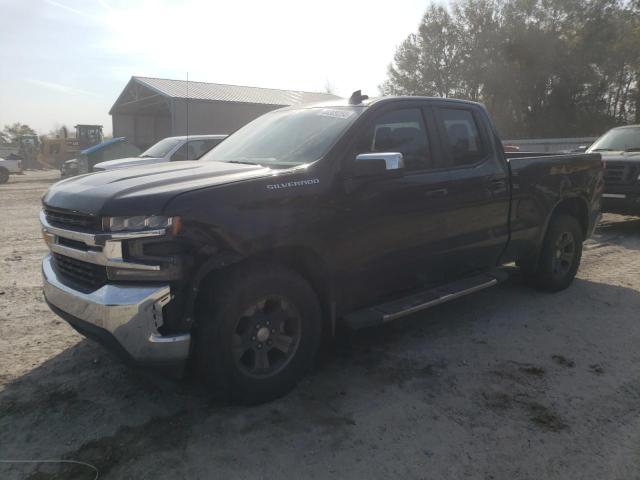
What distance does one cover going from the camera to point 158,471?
2598 millimetres

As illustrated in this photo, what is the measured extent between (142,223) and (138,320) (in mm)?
525

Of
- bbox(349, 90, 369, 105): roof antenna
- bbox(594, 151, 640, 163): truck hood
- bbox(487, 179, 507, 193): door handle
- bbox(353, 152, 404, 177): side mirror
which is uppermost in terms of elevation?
bbox(349, 90, 369, 105): roof antenna

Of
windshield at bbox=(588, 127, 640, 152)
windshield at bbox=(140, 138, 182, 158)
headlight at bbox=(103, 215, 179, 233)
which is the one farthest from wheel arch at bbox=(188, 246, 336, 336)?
windshield at bbox=(140, 138, 182, 158)

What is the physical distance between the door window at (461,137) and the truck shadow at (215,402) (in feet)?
5.01

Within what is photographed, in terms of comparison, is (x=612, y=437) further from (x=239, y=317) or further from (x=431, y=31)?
(x=431, y=31)

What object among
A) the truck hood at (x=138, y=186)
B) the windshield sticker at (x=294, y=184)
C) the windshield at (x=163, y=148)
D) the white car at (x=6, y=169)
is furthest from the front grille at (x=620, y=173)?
the white car at (x=6, y=169)

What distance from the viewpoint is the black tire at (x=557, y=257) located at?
17.5 ft

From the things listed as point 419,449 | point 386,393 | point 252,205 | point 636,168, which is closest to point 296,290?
point 252,205

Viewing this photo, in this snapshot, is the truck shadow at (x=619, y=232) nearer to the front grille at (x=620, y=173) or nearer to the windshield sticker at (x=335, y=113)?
the front grille at (x=620, y=173)

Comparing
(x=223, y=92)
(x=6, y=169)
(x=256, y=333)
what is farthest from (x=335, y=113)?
(x=223, y=92)

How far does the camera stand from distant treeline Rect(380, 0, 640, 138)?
2972 cm

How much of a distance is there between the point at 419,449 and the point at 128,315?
69.1 inches

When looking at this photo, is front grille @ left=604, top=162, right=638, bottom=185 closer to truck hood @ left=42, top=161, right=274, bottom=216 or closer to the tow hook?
truck hood @ left=42, top=161, right=274, bottom=216

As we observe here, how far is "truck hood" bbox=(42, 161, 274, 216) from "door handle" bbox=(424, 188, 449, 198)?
1.36m
